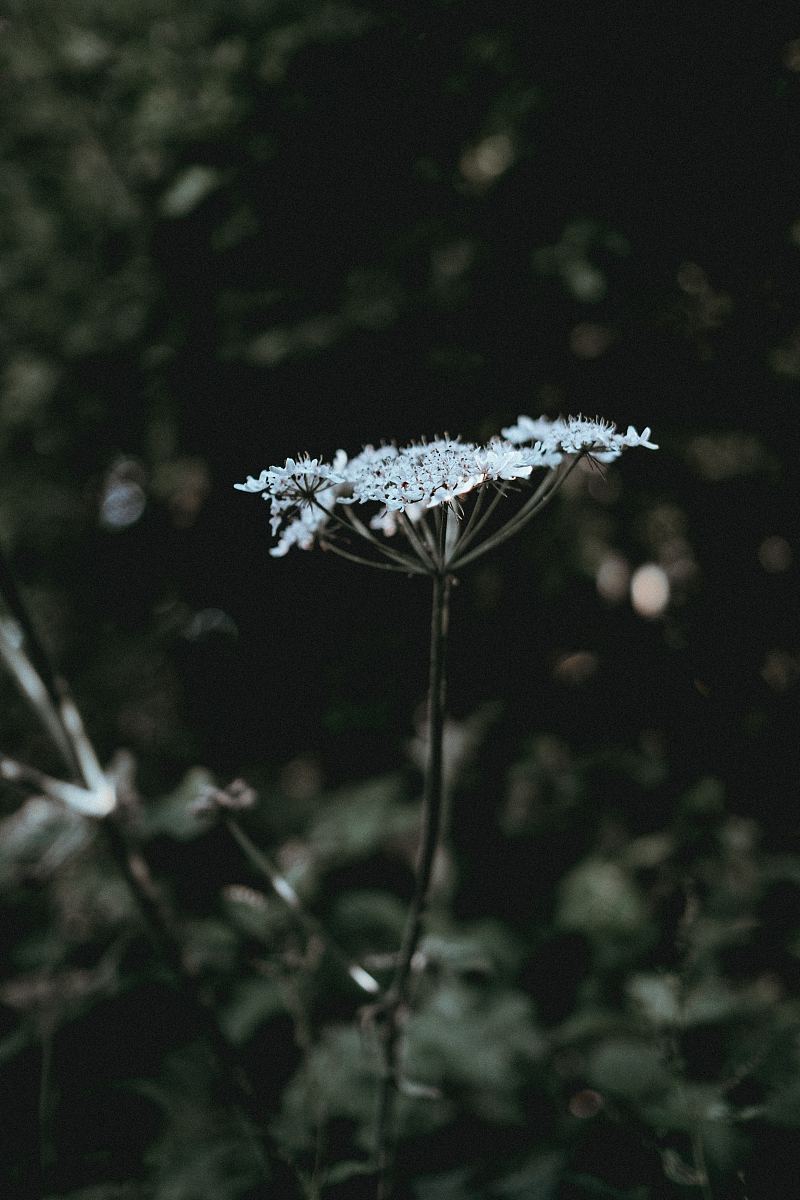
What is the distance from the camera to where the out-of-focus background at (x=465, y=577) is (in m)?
1.35

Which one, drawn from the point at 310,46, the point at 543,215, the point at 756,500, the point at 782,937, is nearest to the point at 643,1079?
the point at 782,937

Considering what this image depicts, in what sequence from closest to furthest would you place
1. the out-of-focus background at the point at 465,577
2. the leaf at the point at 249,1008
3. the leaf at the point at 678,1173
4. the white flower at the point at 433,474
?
the white flower at the point at 433,474, the leaf at the point at 678,1173, the out-of-focus background at the point at 465,577, the leaf at the point at 249,1008

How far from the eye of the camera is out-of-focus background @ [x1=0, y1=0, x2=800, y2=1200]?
4.43ft

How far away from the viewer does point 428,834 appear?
0.93 meters

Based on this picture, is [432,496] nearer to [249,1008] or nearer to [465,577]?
[465,577]

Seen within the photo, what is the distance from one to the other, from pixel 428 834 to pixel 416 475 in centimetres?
44

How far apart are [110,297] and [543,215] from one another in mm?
1174

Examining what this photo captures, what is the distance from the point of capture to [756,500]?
63.6 inches

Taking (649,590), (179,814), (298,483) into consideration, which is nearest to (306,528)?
(298,483)

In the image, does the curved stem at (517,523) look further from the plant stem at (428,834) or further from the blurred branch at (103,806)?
the blurred branch at (103,806)

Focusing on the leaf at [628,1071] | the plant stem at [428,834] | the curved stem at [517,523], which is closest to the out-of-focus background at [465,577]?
the leaf at [628,1071]

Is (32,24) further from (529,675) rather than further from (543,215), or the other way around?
(529,675)

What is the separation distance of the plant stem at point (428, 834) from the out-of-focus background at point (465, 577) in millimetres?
133

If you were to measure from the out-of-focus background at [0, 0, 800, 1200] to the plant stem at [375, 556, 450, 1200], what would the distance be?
5.2 inches
